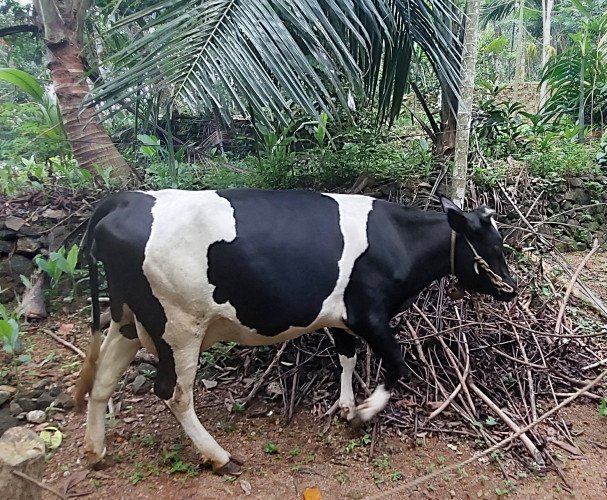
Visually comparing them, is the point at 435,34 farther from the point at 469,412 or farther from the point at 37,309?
the point at 37,309

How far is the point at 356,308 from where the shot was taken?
267 centimetres

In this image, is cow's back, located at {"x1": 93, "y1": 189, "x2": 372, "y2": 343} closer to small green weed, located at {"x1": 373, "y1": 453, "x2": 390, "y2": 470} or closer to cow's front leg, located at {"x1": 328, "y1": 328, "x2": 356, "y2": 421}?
cow's front leg, located at {"x1": 328, "y1": 328, "x2": 356, "y2": 421}

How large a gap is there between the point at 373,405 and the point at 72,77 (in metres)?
4.46

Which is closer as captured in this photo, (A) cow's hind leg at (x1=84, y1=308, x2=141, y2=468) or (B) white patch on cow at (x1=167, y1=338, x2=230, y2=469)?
(B) white patch on cow at (x1=167, y1=338, x2=230, y2=469)

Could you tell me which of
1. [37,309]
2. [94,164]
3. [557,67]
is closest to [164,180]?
[94,164]

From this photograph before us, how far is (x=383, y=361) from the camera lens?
2.83m

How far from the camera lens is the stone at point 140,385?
3279 millimetres

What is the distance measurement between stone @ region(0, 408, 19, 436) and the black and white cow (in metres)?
0.57

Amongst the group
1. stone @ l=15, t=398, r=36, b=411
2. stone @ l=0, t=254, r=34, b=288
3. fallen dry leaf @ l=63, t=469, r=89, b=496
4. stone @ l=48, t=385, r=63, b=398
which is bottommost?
fallen dry leaf @ l=63, t=469, r=89, b=496

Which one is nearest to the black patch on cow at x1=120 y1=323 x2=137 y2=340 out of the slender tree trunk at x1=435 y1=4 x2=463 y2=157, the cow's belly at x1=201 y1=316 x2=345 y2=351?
the cow's belly at x1=201 y1=316 x2=345 y2=351

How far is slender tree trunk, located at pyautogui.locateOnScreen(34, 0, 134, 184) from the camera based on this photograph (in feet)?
16.3

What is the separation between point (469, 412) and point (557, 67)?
8.11m

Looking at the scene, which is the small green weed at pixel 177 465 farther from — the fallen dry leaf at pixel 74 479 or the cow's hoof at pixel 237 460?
the fallen dry leaf at pixel 74 479

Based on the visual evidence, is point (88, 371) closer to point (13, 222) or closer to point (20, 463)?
point (20, 463)
